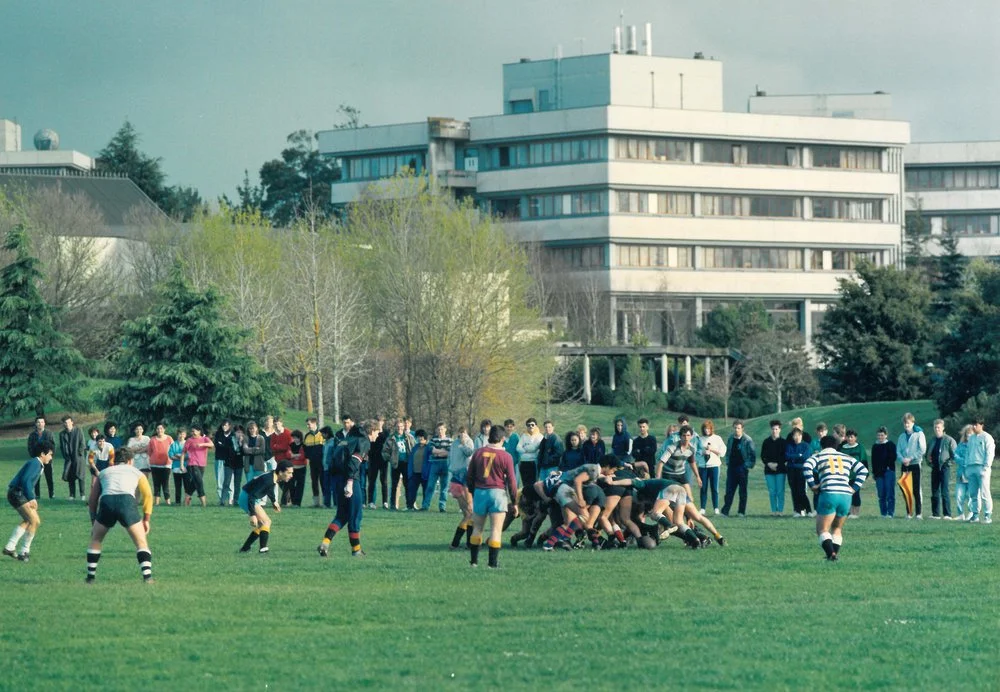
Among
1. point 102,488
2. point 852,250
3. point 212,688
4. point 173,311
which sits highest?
point 852,250

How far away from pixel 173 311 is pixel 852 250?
66412 mm

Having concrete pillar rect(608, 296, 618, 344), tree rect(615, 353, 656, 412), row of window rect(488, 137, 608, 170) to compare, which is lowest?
tree rect(615, 353, 656, 412)

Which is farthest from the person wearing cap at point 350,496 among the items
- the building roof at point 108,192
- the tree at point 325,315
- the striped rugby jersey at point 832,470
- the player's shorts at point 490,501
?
the building roof at point 108,192

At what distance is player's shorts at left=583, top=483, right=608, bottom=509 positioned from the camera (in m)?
22.6

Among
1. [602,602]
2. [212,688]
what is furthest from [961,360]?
[212,688]

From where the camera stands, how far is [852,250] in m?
110

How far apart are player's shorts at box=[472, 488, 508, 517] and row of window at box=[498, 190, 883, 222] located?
82738mm

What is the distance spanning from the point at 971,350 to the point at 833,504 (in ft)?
122

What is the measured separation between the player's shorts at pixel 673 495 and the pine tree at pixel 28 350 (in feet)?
142

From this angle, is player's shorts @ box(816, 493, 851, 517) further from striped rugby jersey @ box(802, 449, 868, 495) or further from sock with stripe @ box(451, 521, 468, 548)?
sock with stripe @ box(451, 521, 468, 548)

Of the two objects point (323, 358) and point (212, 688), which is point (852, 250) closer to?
point (323, 358)

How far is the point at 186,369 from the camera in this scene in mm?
53469

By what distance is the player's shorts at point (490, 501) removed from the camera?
786 inches

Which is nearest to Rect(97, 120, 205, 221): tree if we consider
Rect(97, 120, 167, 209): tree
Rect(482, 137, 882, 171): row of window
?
Rect(97, 120, 167, 209): tree
